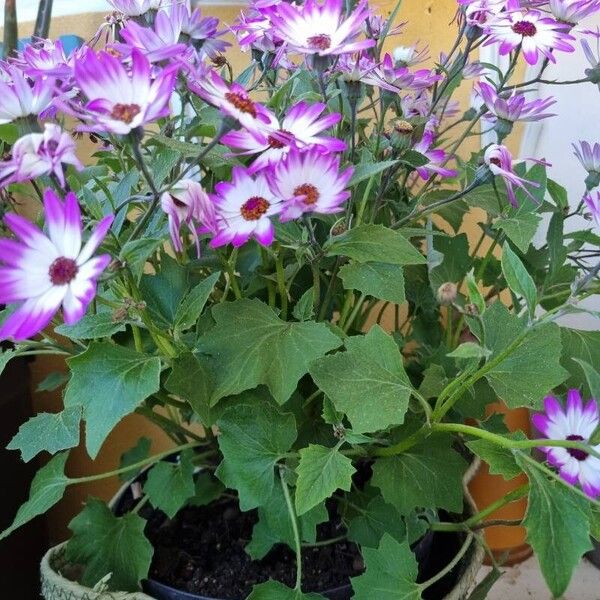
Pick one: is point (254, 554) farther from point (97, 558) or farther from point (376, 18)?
point (376, 18)

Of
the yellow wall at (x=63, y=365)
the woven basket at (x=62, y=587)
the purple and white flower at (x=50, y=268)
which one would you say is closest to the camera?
the purple and white flower at (x=50, y=268)

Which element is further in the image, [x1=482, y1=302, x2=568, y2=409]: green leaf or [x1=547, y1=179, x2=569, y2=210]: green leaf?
[x1=547, y1=179, x2=569, y2=210]: green leaf

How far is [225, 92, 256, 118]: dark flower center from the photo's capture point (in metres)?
0.35

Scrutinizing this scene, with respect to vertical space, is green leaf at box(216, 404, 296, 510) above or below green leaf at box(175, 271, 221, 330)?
below

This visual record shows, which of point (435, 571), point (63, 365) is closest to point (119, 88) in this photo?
point (435, 571)

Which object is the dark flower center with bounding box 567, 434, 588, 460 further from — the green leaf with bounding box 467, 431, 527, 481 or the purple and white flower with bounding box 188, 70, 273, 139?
the purple and white flower with bounding box 188, 70, 273, 139

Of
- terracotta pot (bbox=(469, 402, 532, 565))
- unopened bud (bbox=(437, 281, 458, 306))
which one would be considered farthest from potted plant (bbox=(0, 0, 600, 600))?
terracotta pot (bbox=(469, 402, 532, 565))

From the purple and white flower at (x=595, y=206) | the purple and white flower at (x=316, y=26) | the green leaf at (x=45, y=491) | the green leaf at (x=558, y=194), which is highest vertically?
the purple and white flower at (x=316, y=26)

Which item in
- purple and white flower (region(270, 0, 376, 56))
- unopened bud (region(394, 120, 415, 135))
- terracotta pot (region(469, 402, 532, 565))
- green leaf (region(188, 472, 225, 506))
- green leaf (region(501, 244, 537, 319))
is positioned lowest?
terracotta pot (region(469, 402, 532, 565))

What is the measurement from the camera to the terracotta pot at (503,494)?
0.88 metres

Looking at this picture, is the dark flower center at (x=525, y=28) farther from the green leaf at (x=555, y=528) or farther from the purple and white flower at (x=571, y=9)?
the green leaf at (x=555, y=528)

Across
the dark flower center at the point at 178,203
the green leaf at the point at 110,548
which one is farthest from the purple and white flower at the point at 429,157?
the green leaf at the point at 110,548

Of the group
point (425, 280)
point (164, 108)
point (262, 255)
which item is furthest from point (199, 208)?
point (425, 280)

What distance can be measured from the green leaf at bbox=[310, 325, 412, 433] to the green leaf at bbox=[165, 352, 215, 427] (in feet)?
0.22
